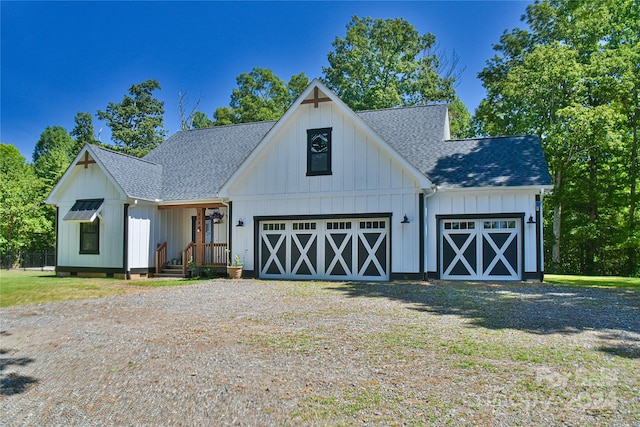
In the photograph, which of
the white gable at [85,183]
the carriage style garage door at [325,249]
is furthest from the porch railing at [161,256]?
the carriage style garage door at [325,249]

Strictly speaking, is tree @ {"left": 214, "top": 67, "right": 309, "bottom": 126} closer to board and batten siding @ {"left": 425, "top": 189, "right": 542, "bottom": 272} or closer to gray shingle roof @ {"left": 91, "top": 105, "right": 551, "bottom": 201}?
gray shingle roof @ {"left": 91, "top": 105, "right": 551, "bottom": 201}

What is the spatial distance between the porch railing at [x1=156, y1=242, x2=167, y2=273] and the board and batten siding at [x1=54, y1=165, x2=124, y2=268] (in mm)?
1477

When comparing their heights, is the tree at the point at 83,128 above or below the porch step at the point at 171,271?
above

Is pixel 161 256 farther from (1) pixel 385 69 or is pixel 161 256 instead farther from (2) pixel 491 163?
(1) pixel 385 69

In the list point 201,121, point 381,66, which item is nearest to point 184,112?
point 201,121

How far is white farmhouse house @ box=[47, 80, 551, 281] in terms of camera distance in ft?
49.1

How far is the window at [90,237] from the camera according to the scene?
18.4 meters

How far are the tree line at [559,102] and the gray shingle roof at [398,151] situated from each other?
791cm

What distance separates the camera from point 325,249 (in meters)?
16.2

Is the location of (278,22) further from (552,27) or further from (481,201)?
(552,27)

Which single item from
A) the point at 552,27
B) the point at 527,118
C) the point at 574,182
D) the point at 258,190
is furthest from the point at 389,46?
the point at 258,190

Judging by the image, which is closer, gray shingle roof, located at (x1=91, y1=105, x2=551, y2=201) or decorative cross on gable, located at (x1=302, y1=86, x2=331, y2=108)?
gray shingle roof, located at (x1=91, y1=105, x2=551, y2=201)

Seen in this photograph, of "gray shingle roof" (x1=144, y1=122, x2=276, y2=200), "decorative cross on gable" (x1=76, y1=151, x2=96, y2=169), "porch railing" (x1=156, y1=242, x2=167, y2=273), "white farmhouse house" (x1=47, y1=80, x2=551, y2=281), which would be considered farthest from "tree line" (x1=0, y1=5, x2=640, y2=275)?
"porch railing" (x1=156, y1=242, x2=167, y2=273)

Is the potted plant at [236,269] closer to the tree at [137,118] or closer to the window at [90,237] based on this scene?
the window at [90,237]
